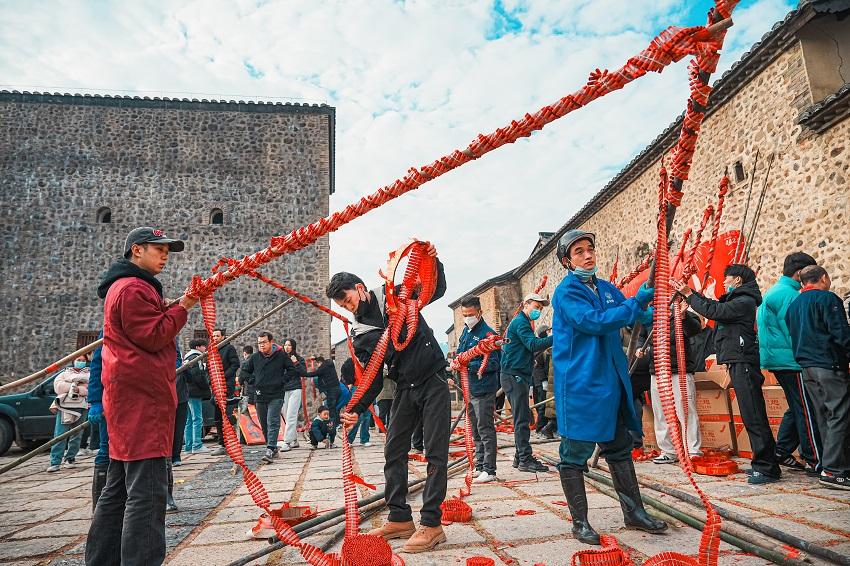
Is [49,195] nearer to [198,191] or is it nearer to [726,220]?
[198,191]

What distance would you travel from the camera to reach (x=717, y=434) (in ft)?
18.4

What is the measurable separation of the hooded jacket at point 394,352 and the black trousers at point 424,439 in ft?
0.25

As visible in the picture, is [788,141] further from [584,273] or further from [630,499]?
[630,499]

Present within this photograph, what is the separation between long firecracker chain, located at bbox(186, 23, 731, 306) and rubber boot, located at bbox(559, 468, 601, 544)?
1.95m

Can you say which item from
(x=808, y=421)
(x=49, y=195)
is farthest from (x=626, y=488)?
(x=49, y=195)

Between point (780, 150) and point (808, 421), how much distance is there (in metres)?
4.94

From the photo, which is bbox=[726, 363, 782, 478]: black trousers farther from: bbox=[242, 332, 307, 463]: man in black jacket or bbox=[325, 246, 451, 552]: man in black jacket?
bbox=[242, 332, 307, 463]: man in black jacket

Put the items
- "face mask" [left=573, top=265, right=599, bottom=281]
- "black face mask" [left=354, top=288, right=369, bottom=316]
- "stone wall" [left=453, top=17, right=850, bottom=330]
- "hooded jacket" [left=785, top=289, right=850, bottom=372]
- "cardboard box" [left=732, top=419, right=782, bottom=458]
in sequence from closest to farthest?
"face mask" [left=573, top=265, right=599, bottom=281], "black face mask" [left=354, top=288, right=369, bottom=316], "hooded jacket" [left=785, top=289, right=850, bottom=372], "cardboard box" [left=732, top=419, right=782, bottom=458], "stone wall" [left=453, top=17, right=850, bottom=330]

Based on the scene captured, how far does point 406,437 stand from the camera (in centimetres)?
329

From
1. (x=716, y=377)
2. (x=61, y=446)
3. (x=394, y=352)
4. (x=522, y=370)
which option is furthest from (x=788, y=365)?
(x=61, y=446)

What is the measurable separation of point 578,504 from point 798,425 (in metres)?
2.97

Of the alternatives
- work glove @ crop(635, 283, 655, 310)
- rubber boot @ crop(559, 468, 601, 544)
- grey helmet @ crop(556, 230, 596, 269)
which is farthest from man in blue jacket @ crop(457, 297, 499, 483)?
work glove @ crop(635, 283, 655, 310)

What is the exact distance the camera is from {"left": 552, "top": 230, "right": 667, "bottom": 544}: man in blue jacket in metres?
2.87

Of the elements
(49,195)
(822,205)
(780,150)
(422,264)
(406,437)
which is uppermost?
(49,195)
